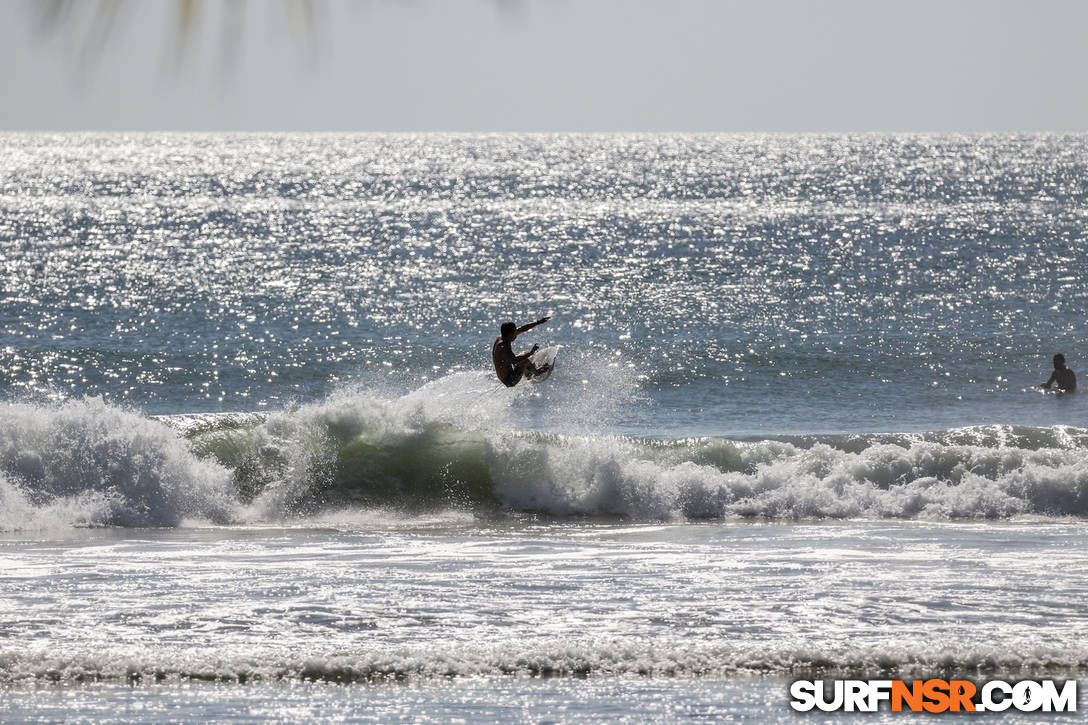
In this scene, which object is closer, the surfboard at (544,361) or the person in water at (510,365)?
the person in water at (510,365)

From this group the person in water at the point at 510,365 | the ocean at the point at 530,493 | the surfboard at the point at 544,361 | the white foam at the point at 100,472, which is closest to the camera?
the ocean at the point at 530,493

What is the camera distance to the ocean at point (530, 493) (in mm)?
10188

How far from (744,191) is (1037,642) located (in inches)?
3758

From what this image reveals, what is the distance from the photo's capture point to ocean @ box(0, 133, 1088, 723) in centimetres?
1019

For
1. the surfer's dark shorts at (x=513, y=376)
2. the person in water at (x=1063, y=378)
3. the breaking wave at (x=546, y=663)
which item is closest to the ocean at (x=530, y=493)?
the breaking wave at (x=546, y=663)

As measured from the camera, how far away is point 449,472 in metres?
20.0

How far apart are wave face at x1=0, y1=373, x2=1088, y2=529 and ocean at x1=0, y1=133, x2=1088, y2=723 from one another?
55mm

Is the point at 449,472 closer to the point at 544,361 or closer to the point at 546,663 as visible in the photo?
the point at 544,361

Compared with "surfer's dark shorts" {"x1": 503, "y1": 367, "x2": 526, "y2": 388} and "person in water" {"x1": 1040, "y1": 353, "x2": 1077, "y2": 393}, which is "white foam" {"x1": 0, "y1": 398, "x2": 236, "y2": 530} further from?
"person in water" {"x1": 1040, "y1": 353, "x2": 1077, "y2": 393}

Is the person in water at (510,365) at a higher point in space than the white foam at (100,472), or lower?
higher

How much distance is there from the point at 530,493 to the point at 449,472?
147 centimetres

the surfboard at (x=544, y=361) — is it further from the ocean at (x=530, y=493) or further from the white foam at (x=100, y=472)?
the white foam at (x=100, y=472)

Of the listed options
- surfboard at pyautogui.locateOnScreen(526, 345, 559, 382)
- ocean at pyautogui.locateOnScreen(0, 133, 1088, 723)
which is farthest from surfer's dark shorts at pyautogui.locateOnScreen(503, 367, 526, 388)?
ocean at pyautogui.locateOnScreen(0, 133, 1088, 723)

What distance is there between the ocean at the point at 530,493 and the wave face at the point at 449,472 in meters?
0.05
